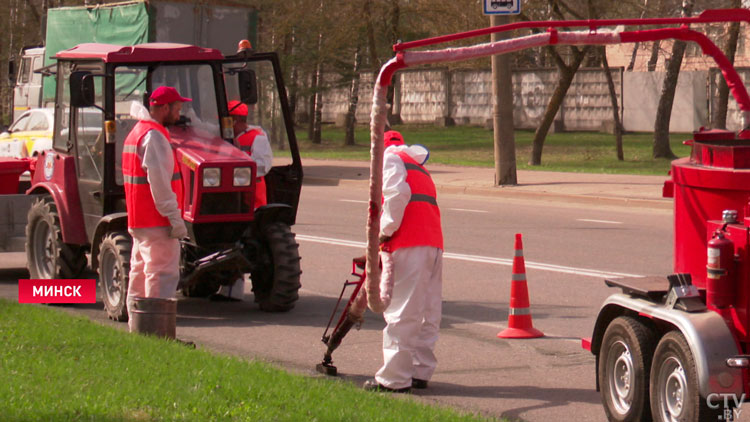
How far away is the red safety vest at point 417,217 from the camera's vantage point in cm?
761

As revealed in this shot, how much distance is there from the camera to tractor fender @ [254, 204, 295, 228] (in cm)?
1058

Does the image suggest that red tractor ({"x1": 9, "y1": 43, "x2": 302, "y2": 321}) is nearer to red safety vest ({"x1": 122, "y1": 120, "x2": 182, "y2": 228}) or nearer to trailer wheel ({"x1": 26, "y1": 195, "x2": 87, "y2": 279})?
trailer wheel ({"x1": 26, "y1": 195, "x2": 87, "y2": 279})

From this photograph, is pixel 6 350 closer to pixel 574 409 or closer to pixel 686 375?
pixel 574 409

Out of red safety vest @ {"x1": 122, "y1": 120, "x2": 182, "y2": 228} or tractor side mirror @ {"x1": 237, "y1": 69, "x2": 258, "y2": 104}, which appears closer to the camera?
red safety vest @ {"x1": 122, "y1": 120, "x2": 182, "y2": 228}

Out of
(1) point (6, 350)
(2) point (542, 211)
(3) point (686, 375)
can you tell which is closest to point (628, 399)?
(3) point (686, 375)

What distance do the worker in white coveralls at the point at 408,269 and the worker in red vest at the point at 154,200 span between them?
1.95 m

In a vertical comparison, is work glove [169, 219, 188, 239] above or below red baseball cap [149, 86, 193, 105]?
below

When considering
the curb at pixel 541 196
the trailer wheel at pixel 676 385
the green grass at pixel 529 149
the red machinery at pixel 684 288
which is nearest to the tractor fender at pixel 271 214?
the red machinery at pixel 684 288

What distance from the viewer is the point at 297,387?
276 inches

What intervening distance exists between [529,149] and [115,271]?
27.9 meters

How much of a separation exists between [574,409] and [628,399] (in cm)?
80

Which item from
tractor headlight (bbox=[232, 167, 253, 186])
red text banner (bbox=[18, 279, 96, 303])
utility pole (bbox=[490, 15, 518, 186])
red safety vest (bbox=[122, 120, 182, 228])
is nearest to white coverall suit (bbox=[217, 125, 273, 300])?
tractor headlight (bbox=[232, 167, 253, 186])

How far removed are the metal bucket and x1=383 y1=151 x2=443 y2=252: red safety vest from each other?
2.07 m

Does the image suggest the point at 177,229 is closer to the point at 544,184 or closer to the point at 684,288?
the point at 684,288
